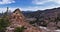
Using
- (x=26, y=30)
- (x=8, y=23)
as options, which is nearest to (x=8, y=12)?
(x=8, y=23)

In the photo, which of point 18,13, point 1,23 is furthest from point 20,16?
point 1,23

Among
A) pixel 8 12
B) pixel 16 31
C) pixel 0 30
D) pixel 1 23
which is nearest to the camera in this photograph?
pixel 16 31

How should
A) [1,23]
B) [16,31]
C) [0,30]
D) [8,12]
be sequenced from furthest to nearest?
[8,12]
[1,23]
[0,30]
[16,31]

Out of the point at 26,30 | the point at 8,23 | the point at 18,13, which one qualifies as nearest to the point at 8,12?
the point at 18,13

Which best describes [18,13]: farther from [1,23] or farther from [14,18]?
[1,23]

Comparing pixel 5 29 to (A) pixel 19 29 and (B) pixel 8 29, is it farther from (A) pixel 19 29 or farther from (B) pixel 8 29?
(A) pixel 19 29

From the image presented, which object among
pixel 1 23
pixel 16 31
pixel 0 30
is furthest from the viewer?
pixel 1 23

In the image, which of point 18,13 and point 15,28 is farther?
point 18,13

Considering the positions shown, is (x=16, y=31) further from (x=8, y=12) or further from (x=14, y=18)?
(x=8, y=12)

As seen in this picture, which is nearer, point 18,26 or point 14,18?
point 18,26
